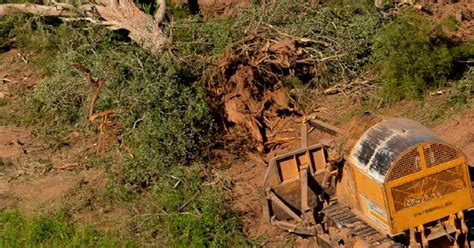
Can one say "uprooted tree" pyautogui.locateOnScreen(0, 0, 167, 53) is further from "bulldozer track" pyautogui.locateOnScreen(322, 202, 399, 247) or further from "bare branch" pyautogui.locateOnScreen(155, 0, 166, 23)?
"bulldozer track" pyautogui.locateOnScreen(322, 202, 399, 247)

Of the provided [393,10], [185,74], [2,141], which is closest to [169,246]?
[185,74]

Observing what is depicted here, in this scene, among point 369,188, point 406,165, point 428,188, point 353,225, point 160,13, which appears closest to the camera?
point 406,165

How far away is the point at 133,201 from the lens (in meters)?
10.9

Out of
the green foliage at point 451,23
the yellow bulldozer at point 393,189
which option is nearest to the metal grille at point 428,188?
the yellow bulldozer at point 393,189

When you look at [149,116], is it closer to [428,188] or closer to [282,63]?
[282,63]

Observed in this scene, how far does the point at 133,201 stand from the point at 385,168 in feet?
13.9

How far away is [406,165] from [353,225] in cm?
118

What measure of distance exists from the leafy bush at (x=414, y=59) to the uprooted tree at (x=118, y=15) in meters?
3.86

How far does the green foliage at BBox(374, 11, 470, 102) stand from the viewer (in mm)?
12547

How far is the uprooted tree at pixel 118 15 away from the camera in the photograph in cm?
1366

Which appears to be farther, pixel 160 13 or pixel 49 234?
pixel 160 13

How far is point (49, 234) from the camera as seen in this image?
10.3 metres

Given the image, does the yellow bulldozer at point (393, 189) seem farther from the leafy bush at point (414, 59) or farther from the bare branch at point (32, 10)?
the bare branch at point (32, 10)

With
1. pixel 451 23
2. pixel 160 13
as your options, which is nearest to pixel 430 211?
pixel 451 23
